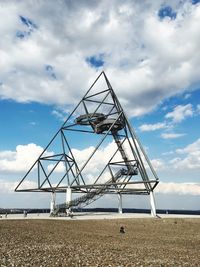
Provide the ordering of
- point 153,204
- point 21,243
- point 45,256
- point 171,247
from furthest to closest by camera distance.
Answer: point 153,204 → point 171,247 → point 21,243 → point 45,256

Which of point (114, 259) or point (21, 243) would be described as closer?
point (114, 259)

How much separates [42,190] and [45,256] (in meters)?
35.3

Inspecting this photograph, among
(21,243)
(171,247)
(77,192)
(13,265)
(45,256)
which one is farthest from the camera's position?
(77,192)

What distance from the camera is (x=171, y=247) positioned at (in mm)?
20578

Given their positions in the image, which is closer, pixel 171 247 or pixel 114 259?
pixel 114 259

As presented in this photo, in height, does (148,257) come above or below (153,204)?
below

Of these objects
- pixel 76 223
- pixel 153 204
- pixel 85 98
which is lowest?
pixel 76 223

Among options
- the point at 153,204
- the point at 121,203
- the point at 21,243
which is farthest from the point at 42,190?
the point at 21,243

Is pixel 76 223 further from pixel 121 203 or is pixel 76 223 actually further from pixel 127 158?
pixel 121 203

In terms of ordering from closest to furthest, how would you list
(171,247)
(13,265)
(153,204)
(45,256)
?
(13,265)
(45,256)
(171,247)
(153,204)

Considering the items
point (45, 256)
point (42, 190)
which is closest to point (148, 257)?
point (45, 256)

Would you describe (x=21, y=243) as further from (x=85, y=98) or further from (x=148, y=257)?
(x=85, y=98)

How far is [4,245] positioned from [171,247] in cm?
970

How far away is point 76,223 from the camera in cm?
3272
